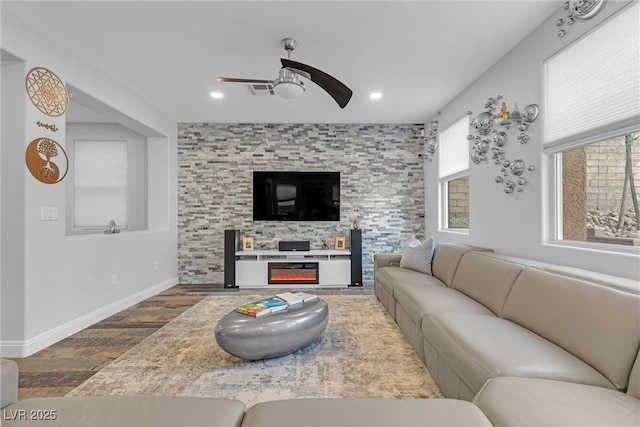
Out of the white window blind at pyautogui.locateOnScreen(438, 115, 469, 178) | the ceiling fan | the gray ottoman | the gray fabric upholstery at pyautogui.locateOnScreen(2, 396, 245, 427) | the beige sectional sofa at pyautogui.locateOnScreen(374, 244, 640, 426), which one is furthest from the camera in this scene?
the white window blind at pyautogui.locateOnScreen(438, 115, 469, 178)

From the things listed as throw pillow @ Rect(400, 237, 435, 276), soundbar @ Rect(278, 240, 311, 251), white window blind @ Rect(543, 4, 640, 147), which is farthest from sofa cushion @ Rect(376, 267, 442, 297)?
white window blind @ Rect(543, 4, 640, 147)

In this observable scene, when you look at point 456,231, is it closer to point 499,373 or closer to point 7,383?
point 499,373

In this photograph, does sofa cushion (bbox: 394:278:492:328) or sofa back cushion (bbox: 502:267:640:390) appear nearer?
sofa back cushion (bbox: 502:267:640:390)

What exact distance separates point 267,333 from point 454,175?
3229mm

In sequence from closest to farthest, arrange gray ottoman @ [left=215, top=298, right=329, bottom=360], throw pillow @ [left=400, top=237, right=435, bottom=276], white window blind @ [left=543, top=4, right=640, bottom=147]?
1. white window blind @ [left=543, top=4, right=640, bottom=147]
2. gray ottoman @ [left=215, top=298, right=329, bottom=360]
3. throw pillow @ [left=400, top=237, right=435, bottom=276]

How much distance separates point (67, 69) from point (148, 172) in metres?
2.04

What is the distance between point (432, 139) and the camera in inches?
184

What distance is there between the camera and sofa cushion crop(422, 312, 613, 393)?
1300 mm

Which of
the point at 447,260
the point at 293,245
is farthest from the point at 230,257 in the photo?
the point at 447,260

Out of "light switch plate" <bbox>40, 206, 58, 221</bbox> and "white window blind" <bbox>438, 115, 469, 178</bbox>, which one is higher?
"white window blind" <bbox>438, 115, 469, 178</bbox>

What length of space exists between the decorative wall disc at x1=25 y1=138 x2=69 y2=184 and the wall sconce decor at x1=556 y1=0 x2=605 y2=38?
4.16 m

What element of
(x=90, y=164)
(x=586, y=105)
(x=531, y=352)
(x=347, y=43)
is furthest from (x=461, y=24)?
(x=90, y=164)

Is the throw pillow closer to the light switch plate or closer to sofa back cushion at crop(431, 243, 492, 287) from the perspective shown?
sofa back cushion at crop(431, 243, 492, 287)

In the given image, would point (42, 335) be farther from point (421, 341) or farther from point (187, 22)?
point (421, 341)
